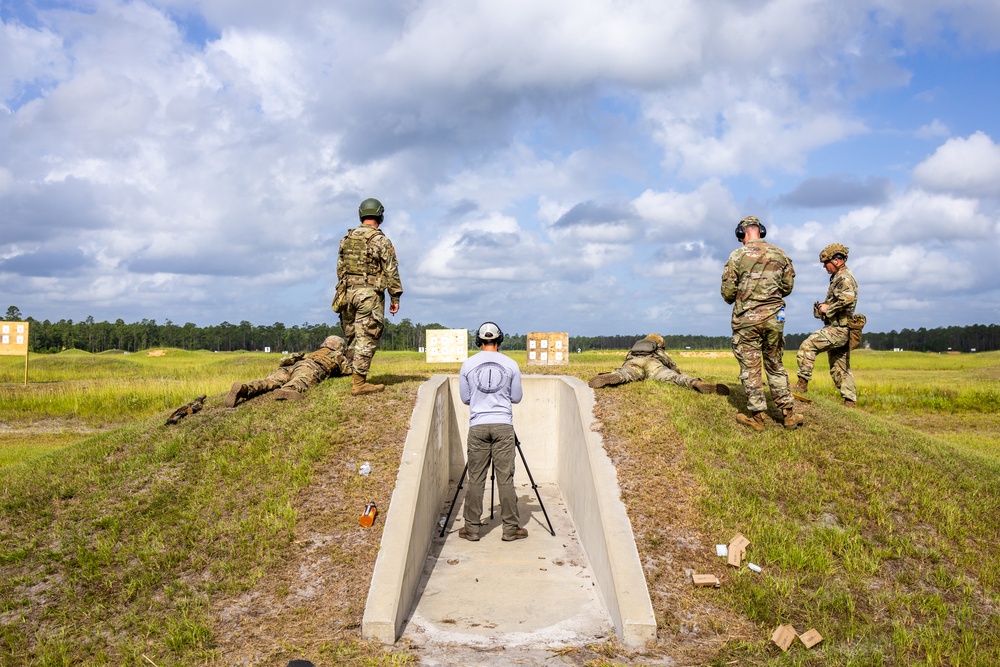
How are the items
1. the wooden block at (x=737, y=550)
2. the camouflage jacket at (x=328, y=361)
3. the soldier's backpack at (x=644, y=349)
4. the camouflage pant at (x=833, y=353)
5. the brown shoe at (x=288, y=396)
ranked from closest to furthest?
the wooden block at (x=737, y=550)
the brown shoe at (x=288, y=396)
the camouflage jacket at (x=328, y=361)
the soldier's backpack at (x=644, y=349)
the camouflage pant at (x=833, y=353)

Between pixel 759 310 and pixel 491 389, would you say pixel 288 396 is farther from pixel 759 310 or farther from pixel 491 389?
pixel 759 310

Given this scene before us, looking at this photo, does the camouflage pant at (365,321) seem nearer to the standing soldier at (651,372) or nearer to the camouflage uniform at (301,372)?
the camouflage uniform at (301,372)

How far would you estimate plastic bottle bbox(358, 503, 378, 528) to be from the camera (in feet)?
27.5

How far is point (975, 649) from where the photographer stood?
6.55m

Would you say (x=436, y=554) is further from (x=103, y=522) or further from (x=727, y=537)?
(x=103, y=522)

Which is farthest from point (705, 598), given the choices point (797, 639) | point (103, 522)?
point (103, 522)

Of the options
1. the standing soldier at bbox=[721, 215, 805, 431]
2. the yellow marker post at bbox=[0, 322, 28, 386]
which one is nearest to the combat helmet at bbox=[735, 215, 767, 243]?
the standing soldier at bbox=[721, 215, 805, 431]

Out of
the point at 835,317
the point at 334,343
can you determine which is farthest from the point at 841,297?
the point at 334,343

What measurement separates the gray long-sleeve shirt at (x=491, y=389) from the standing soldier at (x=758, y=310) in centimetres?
393

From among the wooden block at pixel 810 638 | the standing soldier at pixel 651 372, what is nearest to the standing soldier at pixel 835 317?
the standing soldier at pixel 651 372

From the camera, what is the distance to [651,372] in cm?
1335

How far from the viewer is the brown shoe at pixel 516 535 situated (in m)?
9.24

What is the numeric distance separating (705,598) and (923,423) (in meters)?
15.1

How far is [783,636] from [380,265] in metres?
8.21
